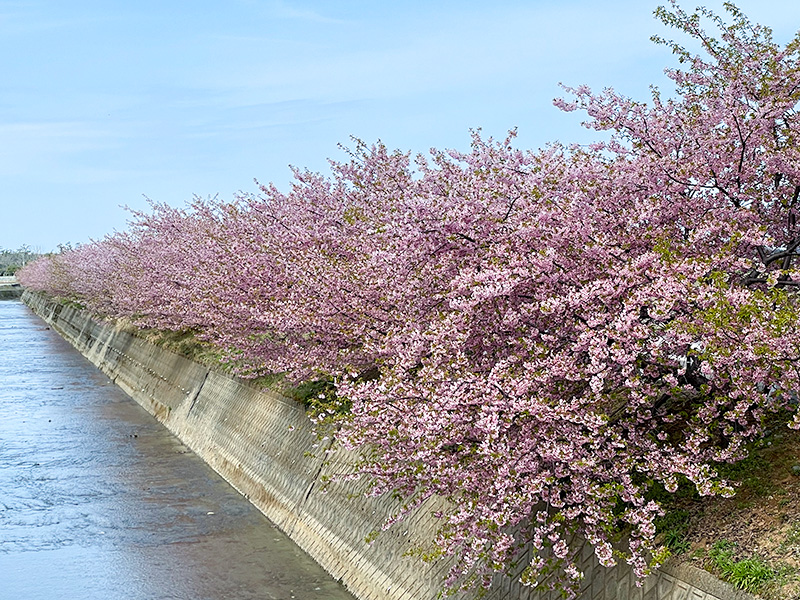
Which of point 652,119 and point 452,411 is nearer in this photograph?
point 452,411

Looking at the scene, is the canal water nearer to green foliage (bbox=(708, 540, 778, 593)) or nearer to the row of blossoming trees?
the row of blossoming trees

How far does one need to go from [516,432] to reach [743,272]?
10.3 feet

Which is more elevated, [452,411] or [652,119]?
[652,119]

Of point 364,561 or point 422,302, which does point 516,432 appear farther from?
point 364,561

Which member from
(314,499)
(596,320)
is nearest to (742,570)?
(596,320)

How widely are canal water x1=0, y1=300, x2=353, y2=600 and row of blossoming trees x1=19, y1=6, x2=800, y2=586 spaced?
4.23 m

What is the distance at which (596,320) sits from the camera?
8.30 meters

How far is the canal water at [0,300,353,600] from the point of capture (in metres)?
13.7

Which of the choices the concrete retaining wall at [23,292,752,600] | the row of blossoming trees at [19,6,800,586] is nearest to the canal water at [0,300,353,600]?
the concrete retaining wall at [23,292,752,600]

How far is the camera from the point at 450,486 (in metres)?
9.25

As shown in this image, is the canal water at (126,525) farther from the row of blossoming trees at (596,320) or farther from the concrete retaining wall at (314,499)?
the row of blossoming trees at (596,320)

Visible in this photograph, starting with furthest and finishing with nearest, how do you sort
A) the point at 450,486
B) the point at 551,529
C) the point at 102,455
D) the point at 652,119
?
the point at 102,455
the point at 652,119
the point at 450,486
the point at 551,529

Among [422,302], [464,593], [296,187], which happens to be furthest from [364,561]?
[296,187]

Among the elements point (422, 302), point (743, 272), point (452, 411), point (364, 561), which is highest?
point (743, 272)
